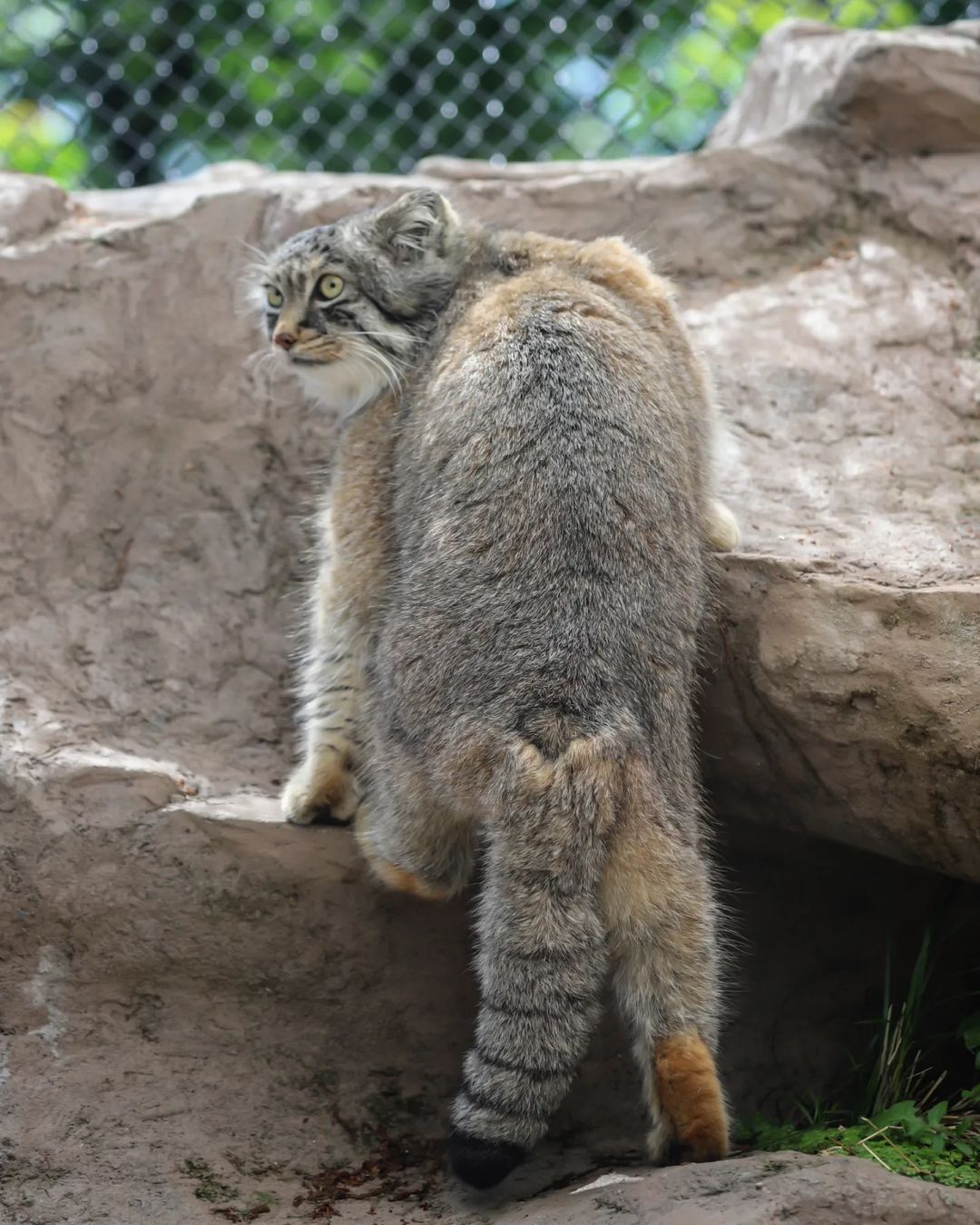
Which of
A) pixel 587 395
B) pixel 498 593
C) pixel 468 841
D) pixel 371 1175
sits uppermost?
pixel 587 395

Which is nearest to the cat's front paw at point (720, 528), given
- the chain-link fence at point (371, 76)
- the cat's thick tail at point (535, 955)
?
the cat's thick tail at point (535, 955)

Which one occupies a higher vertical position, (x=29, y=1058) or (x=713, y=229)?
(x=713, y=229)

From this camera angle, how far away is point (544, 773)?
335cm

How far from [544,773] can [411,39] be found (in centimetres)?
495

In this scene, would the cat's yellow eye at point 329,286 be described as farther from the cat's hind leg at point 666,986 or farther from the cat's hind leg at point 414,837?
the cat's hind leg at point 666,986

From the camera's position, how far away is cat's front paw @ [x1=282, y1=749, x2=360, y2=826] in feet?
13.7

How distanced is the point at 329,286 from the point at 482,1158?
8.13ft

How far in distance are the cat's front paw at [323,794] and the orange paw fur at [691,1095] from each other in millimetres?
1201

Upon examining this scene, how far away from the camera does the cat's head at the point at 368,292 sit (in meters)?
4.47

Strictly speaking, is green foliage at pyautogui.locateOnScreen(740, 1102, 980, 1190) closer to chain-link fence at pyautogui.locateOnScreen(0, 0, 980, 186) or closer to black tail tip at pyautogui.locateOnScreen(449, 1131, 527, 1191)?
black tail tip at pyautogui.locateOnScreen(449, 1131, 527, 1191)

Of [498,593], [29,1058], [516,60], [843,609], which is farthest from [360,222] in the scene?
[516,60]

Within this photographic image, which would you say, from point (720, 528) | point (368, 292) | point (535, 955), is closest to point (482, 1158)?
point (535, 955)

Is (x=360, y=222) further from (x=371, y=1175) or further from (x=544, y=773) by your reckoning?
(x=371, y=1175)

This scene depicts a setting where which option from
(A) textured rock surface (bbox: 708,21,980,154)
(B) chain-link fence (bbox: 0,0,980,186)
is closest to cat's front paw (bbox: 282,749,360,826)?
(A) textured rock surface (bbox: 708,21,980,154)
